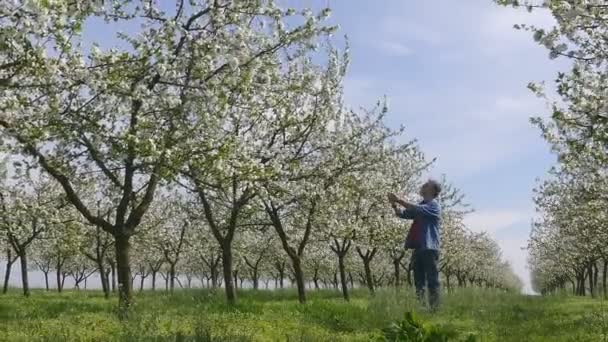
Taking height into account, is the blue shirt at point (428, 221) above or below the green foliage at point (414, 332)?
above

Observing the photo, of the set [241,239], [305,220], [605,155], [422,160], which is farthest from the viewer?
[241,239]

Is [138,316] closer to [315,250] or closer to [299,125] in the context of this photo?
[299,125]

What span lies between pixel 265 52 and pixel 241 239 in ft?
103

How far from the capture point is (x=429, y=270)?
12.3 m

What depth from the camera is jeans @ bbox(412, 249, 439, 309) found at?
12227mm

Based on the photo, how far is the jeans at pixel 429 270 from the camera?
40.1 feet

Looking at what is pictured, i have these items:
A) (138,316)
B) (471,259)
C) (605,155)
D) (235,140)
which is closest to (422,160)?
(605,155)

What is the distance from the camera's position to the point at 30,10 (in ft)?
20.3

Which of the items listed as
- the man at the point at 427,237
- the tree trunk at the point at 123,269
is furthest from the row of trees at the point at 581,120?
the tree trunk at the point at 123,269

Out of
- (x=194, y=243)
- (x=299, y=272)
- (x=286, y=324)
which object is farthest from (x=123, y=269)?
(x=194, y=243)

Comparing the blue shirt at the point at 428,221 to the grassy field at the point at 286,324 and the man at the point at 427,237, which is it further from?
the grassy field at the point at 286,324

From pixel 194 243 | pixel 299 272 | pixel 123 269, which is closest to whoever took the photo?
pixel 123 269

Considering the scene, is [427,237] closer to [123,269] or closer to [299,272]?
[123,269]

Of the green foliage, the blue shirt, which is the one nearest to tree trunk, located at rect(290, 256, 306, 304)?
the blue shirt
